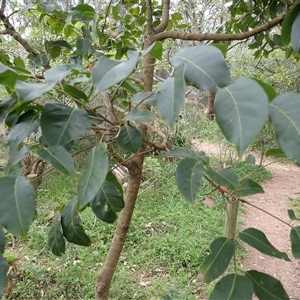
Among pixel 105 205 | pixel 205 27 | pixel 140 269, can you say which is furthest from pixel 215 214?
pixel 205 27

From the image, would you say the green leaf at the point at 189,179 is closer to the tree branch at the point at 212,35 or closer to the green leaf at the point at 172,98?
the green leaf at the point at 172,98

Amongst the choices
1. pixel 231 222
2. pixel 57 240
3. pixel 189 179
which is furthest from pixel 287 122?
pixel 231 222

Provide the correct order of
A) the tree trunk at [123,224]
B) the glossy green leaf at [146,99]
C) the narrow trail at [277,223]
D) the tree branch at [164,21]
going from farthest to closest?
1. the narrow trail at [277,223]
2. the tree branch at [164,21]
3. the tree trunk at [123,224]
4. the glossy green leaf at [146,99]

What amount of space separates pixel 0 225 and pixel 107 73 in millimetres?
237

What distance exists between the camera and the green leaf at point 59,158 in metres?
0.39

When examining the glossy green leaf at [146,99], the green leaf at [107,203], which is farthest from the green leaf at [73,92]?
the green leaf at [107,203]

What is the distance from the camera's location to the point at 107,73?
1.22 ft

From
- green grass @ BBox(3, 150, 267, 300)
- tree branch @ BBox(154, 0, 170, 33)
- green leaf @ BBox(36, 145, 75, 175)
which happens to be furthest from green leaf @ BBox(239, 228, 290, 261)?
green grass @ BBox(3, 150, 267, 300)

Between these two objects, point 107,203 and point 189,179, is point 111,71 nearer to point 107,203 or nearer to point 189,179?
point 189,179

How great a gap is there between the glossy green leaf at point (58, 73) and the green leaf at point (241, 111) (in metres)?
0.22

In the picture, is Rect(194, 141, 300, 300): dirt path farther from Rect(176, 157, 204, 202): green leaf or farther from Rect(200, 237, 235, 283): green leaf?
Rect(176, 157, 204, 202): green leaf

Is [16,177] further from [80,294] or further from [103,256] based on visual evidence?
[103,256]

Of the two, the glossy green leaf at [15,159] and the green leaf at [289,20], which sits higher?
the green leaf at [289,20]

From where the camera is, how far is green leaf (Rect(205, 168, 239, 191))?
476 mm
